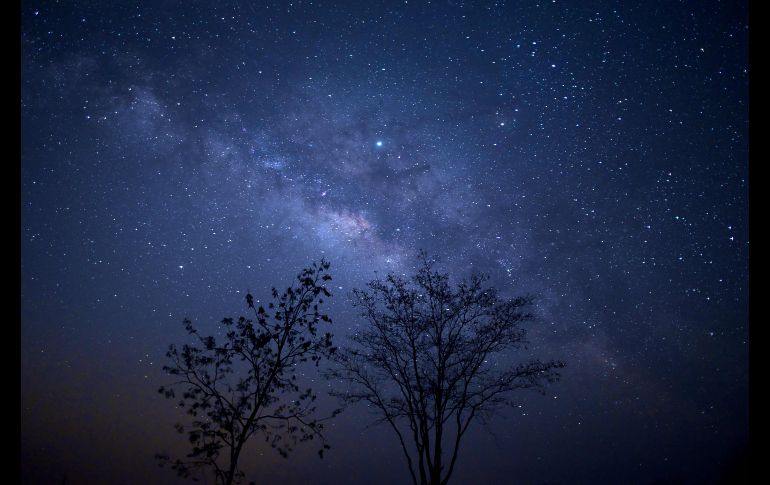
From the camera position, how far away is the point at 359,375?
1572cm

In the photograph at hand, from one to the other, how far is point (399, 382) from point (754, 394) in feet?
46.8

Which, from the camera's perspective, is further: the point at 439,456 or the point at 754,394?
the point at 439,456

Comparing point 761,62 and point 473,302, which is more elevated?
point 473,302

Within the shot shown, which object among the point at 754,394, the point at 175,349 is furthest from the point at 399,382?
the point at 754,394

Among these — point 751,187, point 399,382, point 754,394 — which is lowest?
point 754,394

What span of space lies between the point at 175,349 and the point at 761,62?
47.1ft

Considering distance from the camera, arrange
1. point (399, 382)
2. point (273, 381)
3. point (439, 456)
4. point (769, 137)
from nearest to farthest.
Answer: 1. point (769, 137)
2. point (273, 381)
3. point (439, 456)
4. point (399, 382)

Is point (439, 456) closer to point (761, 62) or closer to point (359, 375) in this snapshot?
point (359, 375)

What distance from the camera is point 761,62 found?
1789 millimetres

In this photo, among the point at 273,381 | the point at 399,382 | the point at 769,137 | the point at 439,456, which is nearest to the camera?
the point at 769,137
